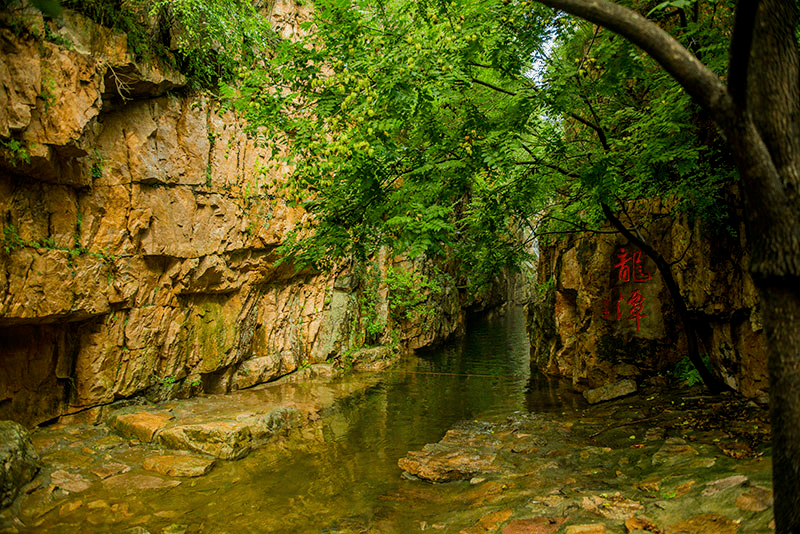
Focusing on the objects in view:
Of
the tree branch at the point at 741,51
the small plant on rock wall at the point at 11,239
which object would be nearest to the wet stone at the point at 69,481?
the small plant on rock wall at the point at 11,239

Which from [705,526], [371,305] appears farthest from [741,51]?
[371,305]

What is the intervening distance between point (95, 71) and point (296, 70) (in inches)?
176

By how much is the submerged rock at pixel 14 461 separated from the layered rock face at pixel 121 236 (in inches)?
73.2

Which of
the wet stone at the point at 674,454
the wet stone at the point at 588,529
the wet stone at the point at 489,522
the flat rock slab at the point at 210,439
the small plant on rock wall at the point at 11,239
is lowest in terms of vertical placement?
the flat rock slab at the point at 210,439

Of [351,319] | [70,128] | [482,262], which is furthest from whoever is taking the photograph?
[351,319]

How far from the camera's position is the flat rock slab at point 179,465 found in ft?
22.2

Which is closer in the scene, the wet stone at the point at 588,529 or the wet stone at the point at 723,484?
the wet stone at the point at 588,529

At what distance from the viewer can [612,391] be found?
970 centimetres

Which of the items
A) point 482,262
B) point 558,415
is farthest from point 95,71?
point 558,415

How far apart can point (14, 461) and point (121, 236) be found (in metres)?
4.51

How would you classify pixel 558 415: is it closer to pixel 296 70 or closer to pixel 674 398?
pixel 674 398

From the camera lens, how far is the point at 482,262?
8.62 meters

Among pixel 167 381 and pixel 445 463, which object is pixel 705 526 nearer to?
pixel 445 463

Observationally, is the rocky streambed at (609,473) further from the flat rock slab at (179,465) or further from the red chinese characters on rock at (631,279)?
the flat rock slab at (179,465)
